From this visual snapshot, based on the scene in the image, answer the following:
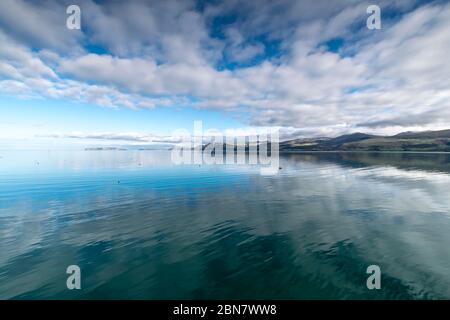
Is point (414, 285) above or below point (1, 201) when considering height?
below

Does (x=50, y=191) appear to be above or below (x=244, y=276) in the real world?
above

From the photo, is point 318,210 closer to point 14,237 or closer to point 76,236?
point 76,236

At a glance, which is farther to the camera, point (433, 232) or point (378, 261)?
point (433, 232)

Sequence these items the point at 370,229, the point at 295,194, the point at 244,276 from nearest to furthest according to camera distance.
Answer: the point at 244,276 < the point at 370,229 < the point at 295,194

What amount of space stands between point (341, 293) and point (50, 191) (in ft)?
216

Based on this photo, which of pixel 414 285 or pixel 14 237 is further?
pixel 14 237

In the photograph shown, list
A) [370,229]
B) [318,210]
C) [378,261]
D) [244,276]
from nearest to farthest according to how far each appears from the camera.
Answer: [244,276] < [378,261] < [370,229] < [318,210]

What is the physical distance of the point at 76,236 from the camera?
88.7ft

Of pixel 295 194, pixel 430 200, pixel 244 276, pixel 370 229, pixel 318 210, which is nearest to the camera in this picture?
pixel 244 276

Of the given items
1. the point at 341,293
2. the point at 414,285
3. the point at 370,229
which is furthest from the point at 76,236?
the point at 370,229
